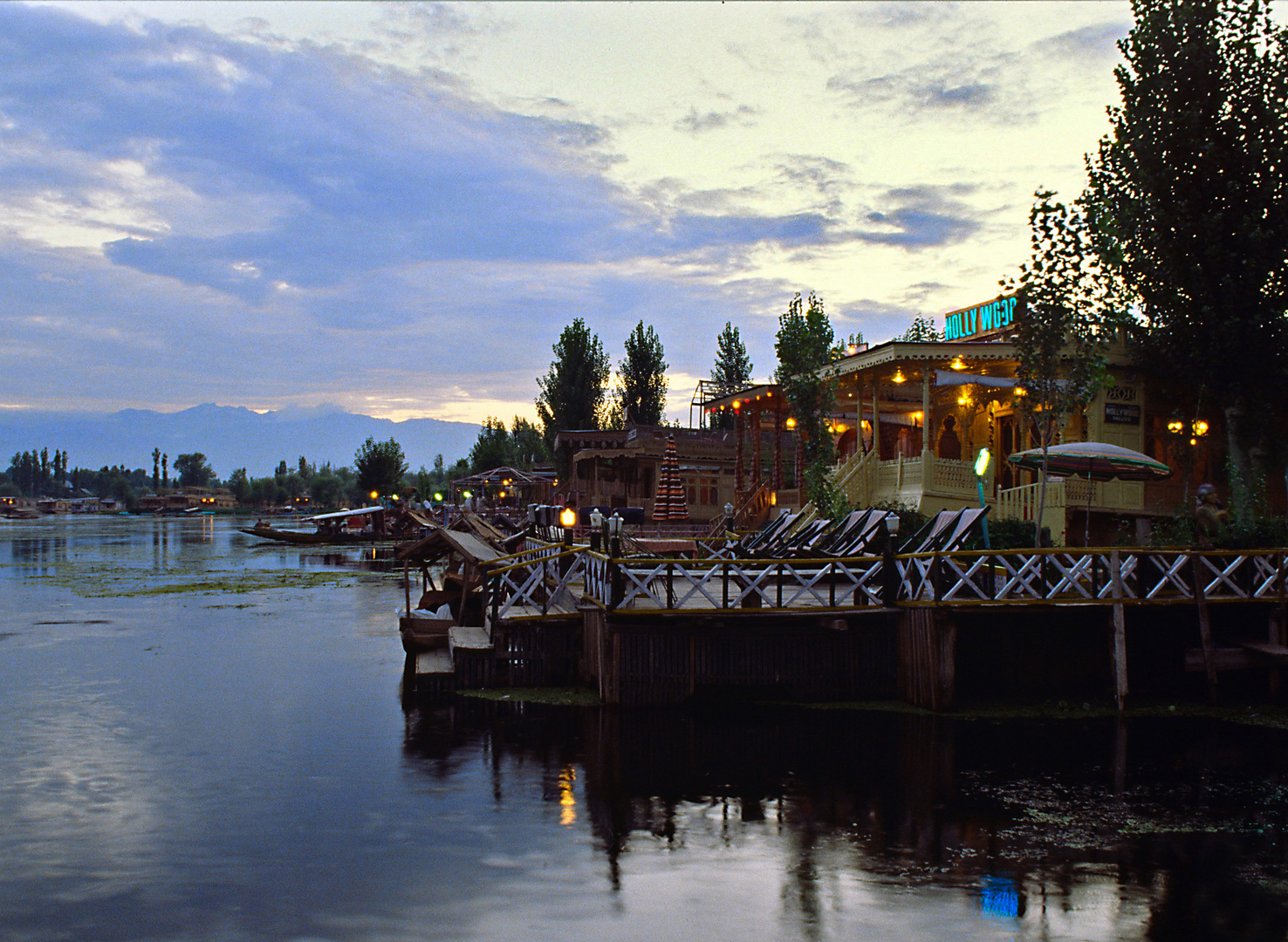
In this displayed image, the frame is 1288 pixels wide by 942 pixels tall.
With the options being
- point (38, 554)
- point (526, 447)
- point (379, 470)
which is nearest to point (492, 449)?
point (526, 447)

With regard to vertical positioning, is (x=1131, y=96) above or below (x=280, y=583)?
above

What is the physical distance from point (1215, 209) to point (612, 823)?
76.7ft

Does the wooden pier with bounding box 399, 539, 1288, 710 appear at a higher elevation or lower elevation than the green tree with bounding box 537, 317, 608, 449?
lower

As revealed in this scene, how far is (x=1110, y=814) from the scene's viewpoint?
10.3m

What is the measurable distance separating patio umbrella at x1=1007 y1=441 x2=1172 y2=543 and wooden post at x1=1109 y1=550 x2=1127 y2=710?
12.5 ft

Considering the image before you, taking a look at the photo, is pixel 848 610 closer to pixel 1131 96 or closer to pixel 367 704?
pixel 367 704

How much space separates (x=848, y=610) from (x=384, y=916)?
7.98 m

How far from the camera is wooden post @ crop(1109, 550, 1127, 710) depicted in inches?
552

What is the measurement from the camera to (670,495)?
34.0 m

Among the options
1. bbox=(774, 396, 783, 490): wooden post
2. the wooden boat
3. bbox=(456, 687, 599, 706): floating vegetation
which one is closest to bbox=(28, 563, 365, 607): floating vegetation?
bbox=(774, 396, 783, 490): wooden post

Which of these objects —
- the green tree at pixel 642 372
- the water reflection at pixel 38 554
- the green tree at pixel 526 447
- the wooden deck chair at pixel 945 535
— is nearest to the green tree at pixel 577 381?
the green tree at pixel 642 372

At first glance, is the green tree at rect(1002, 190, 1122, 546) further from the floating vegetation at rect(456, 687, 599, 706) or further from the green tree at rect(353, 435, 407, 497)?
the green tree at rect(353, 435, 407, 497)

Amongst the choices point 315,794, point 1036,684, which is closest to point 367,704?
point 315,794

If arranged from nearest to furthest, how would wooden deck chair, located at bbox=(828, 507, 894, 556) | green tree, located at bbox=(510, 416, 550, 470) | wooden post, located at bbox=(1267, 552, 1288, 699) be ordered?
wooden post, located at bbox=(1267, 552, 1288, 699) → wooden deck chair, located at bbox=(828, 507, 894, 556) → green tree, located at bbox=(510, 416, 550, 470)
